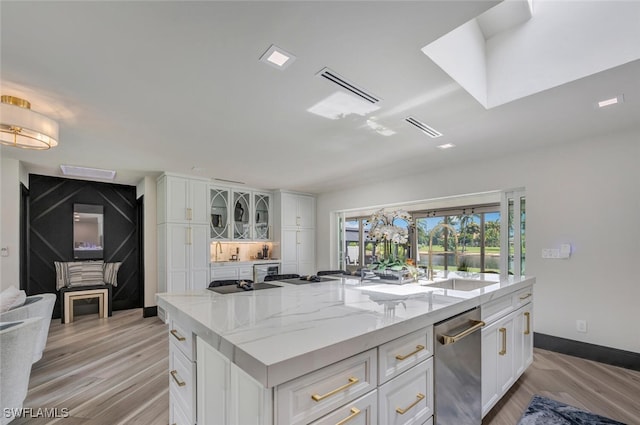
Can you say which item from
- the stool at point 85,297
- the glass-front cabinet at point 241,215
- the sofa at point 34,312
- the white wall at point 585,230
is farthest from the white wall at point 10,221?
the white wall at point 585,230

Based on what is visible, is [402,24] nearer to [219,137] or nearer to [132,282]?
[219,137]

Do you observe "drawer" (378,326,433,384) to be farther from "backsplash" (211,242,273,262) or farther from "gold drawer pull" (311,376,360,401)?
"backsplash" (211,242,273,262)

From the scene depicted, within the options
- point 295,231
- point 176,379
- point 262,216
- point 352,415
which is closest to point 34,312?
point 176,379

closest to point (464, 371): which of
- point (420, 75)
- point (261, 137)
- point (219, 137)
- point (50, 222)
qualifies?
point (420, 75)

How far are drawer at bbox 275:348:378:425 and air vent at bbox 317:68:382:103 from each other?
1.70 meters

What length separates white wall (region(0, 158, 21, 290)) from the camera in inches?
152

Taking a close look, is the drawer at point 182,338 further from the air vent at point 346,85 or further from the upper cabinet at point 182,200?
the upper cabinet at point 182,200

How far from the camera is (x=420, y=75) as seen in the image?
202 cm

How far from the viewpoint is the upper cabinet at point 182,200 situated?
481 centimetres

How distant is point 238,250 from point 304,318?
16.7 feet

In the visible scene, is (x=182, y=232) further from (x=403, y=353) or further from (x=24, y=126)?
(x=403, y=353)

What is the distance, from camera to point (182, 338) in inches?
59.8

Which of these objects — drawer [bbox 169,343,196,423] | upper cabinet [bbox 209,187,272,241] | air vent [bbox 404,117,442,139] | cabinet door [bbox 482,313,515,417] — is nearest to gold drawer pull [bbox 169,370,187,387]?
drawer [bbox 169,343,196,423]

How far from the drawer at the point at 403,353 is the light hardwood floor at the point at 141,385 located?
120 centimetres
